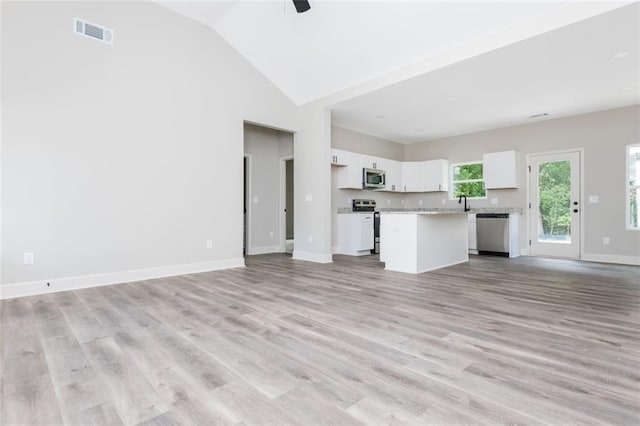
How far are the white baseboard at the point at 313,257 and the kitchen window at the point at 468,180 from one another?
3.84 metres

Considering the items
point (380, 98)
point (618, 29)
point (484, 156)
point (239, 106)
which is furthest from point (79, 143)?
point (484, 156)

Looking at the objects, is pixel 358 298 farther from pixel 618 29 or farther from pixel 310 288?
pixel 618 29

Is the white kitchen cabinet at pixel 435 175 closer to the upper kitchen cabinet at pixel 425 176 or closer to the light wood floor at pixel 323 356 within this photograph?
the upper kitchen cabinet at pixel 425 176

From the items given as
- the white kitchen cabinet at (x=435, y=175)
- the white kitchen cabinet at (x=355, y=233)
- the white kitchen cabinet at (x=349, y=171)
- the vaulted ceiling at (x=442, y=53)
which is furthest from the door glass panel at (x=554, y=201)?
the white kitchen cabinet at (x=349, y=171)

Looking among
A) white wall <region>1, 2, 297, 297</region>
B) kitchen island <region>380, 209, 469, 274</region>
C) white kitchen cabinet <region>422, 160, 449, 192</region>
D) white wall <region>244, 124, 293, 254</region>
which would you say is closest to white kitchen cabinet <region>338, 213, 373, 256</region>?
white wall <region>244, 124, 293, 254</region>

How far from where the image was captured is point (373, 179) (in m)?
7.03

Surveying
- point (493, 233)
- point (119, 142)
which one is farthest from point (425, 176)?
point (119, 142)

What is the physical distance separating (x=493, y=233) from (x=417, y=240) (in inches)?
111

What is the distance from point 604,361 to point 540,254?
525 cm

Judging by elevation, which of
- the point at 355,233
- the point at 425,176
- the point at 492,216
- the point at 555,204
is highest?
the point at 425,176

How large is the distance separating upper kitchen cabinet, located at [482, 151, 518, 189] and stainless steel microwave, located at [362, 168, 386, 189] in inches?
84.3

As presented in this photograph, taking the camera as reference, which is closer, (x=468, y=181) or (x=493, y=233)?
(x=493, y=233)

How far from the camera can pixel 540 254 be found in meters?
6.35

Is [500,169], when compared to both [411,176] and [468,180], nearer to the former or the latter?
[468,180]
